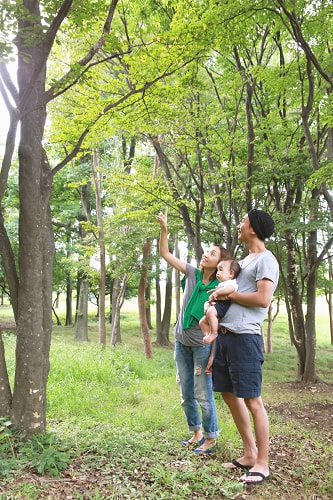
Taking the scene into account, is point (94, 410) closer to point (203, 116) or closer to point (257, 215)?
point (257, 215)

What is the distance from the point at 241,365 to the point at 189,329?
2.46 ft

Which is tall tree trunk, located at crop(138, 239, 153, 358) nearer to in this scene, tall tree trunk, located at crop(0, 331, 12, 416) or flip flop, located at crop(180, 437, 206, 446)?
flip flop, located at crop(180, 437, 206, 446)

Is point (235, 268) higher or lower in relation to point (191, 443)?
Result: higher

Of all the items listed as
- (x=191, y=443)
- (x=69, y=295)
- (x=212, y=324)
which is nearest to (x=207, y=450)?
(x=191, y=443)

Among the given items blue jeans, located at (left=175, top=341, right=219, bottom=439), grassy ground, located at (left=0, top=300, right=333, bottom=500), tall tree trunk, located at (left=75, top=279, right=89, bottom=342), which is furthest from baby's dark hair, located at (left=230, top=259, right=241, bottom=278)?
tall tree trunk, located at (left=75, top=279, right=89, bottom=342)

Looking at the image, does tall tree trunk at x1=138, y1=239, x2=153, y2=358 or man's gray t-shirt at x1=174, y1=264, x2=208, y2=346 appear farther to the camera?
tall tree trunk at x1=138, y1=239, x2=153, y2=358

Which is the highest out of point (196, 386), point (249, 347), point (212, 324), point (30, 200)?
point (30, 200)

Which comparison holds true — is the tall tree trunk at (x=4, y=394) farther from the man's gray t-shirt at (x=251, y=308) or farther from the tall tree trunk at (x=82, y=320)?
the tall tree trunk at (x=82, y=320)

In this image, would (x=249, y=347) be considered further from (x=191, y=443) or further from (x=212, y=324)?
(x=191, y=443)

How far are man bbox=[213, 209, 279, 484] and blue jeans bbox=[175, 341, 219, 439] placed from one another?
41cm

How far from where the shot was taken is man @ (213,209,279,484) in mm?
2799

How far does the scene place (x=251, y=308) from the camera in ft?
9.68

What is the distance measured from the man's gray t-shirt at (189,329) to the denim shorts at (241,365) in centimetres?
49

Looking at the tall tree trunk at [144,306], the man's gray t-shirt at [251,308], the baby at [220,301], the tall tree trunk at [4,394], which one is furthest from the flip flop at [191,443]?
the tall tree trunk at [144,306]
